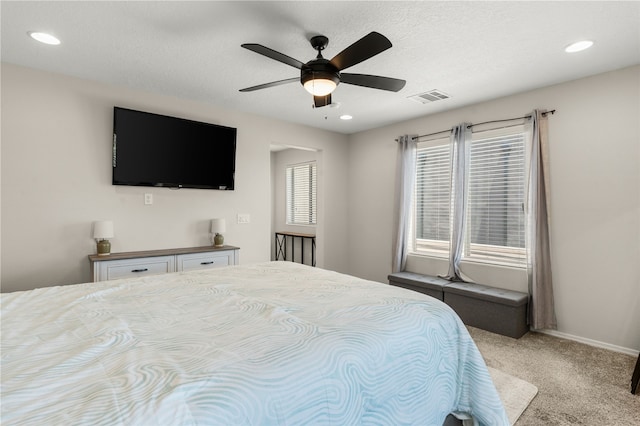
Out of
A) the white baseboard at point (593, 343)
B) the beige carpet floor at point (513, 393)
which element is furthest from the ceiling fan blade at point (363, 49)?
the white baseboard at point (593, 343)

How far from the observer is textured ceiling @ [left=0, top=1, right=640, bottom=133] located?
203cm

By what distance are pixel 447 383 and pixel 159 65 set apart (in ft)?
10.4

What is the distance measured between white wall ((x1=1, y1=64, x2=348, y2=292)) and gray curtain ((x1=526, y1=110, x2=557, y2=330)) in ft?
11.3

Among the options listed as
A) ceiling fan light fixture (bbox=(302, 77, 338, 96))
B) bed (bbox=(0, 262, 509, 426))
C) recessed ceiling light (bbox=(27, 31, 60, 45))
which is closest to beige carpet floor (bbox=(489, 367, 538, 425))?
bed (bbox=(0, 262, 509, 426))

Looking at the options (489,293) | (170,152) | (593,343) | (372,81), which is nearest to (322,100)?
(372,81)

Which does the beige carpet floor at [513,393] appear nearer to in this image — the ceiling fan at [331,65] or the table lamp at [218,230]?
the ceiling fan at [331,65]

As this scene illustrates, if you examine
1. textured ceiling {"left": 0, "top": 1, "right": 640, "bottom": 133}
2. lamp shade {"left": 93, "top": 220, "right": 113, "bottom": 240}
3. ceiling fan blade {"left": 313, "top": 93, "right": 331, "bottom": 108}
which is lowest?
lamp shade {"left": 93, "top": 220, "right": 113, "bottom": 240}

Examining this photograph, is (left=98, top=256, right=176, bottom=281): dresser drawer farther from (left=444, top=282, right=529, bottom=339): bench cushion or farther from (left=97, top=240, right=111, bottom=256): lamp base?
(left=444, top=282, right=529, bottom=339): bench cushion

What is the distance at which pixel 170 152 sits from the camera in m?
3.55

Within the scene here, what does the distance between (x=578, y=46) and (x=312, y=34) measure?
2028mm

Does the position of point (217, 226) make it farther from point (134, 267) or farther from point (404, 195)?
point (404, 195)

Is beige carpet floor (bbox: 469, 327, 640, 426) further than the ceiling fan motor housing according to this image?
No

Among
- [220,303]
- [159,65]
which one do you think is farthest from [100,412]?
[159,65]

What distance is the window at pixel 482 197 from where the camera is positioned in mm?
3584
